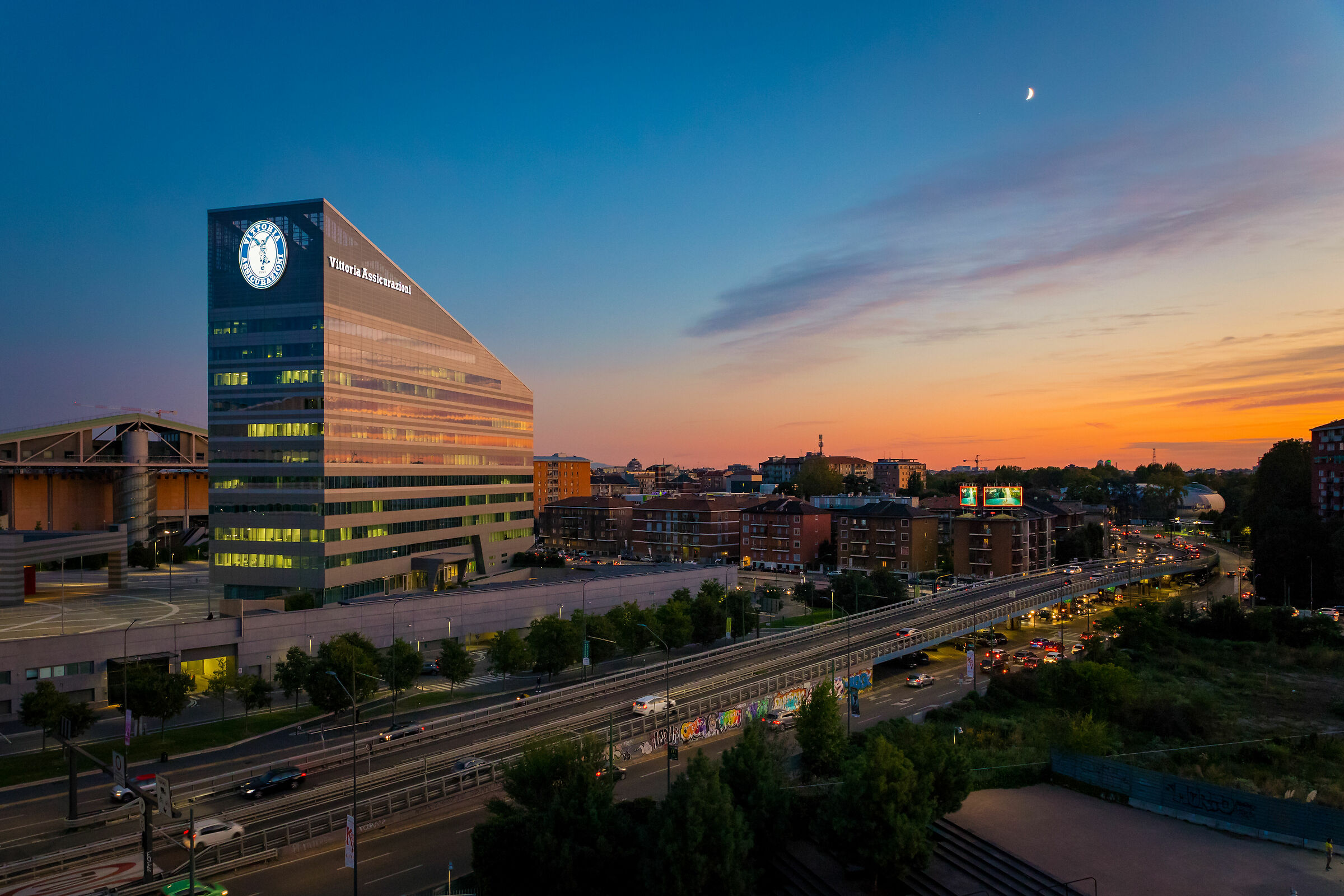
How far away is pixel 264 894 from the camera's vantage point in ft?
94.4

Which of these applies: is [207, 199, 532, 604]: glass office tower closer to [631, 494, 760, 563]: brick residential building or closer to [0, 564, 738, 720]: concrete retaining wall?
[0, 564, 738, 720]: concrete retaining wall

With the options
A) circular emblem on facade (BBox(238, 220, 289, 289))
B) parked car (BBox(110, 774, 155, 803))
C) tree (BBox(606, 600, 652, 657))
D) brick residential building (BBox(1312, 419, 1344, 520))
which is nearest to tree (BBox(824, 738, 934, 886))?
parked car (BBox(110, 774, 155, 803))

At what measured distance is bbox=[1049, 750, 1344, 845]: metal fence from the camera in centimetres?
3181

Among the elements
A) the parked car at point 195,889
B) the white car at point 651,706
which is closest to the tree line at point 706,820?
the parked car at point 195,889

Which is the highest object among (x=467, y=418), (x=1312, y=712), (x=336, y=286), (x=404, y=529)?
(x=336, y=286)

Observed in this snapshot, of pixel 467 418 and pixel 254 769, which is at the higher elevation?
pixel 467 418

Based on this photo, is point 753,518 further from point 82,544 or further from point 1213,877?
point 1213,877

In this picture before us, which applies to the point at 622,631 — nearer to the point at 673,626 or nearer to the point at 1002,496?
the point at 673,626

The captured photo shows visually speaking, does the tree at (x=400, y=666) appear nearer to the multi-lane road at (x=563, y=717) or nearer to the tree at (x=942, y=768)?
the multi-lane road at (x=563, y=717)

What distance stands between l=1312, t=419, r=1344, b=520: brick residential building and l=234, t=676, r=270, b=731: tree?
135411 mm

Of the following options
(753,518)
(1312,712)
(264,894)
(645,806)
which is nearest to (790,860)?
(645,806)

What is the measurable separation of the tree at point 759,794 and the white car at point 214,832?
66.6ft

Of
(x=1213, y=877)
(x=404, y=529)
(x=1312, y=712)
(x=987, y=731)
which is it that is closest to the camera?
(x=1213, y=877)

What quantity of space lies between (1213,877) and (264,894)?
3538 cm
